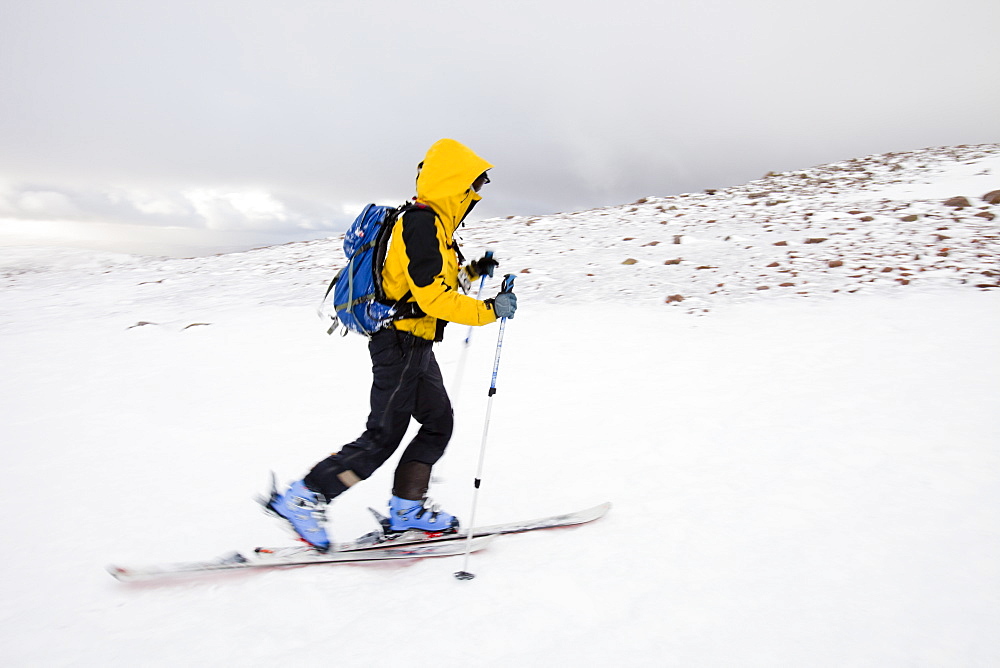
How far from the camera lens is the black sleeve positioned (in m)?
2.84

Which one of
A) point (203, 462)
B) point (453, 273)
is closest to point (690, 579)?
point (453, 273)

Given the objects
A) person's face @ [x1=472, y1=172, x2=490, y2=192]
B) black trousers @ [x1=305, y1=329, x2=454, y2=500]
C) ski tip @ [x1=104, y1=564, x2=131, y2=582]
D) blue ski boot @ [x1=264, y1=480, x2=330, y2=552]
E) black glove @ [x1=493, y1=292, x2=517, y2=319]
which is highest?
person's face @ [x1=472, y1=172, x2=490, y2=192]

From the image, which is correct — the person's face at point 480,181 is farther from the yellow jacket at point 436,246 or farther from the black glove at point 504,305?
Answer: the black glove at point 504,305

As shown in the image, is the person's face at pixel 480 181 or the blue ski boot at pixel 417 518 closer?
the person's face at pixel 480 181

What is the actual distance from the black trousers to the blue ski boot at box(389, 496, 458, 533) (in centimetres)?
15

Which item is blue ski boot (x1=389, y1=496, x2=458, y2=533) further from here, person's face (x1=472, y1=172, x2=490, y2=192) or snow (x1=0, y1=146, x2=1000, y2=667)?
person's face (x1=472, y1=172, x2=490, y2=192)

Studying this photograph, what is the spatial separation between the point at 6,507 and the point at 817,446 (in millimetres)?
6644

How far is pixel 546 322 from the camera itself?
9.45 meters

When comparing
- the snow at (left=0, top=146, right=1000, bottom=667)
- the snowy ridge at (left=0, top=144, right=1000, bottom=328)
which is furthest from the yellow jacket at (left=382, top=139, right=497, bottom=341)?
the snowy ridge at (left=0, top=144, right=1000, bottom=328)

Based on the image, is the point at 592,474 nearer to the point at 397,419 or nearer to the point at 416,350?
the point at 397,419

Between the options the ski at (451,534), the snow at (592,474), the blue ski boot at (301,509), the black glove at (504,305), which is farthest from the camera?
the ski at (451,534)

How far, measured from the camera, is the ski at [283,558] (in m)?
3.10

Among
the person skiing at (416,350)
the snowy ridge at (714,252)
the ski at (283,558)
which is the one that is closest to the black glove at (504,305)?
the person skiing at (416,350)

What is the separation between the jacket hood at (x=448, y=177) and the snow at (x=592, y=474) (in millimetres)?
1371
